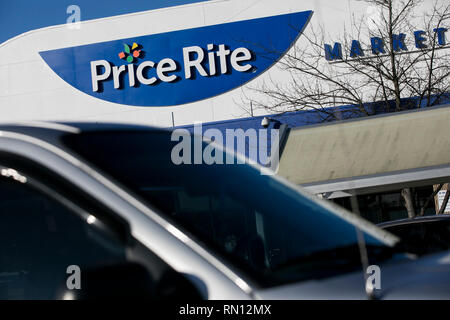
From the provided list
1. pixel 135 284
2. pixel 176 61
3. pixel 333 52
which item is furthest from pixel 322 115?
pixel 135 284

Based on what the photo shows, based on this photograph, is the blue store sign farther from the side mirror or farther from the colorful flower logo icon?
the side mirror

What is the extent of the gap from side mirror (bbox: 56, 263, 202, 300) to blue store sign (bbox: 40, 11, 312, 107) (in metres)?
5.09

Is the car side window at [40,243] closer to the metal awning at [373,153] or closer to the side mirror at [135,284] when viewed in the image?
the side mirror at [135,284]

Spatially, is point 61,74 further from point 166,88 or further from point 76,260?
point 76,260

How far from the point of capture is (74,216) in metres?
1.71

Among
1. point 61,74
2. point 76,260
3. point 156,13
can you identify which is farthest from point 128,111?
point 76,260

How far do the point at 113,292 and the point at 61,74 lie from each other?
17.0ft

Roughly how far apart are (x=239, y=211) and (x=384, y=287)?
0.82m

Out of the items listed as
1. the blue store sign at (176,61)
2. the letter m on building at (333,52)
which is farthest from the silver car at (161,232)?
the letter m on building at (333,52)

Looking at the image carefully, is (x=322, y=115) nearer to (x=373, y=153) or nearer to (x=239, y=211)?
(x=373, y=153)

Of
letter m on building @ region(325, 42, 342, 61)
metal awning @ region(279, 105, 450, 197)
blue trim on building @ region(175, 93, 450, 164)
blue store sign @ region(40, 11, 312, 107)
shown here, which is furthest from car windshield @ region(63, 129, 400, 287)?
letter m on building @ region(325, 42, 342, 61)

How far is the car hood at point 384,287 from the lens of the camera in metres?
1.42

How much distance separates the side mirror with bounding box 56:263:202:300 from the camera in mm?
1340
